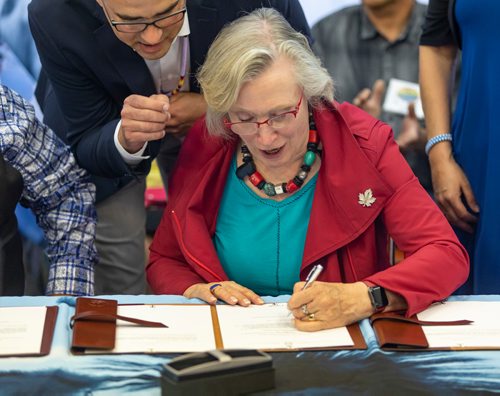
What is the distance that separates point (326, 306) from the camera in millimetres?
1979

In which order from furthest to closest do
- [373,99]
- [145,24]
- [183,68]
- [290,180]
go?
1. [373,99]
2. [183,68]
3. [290,180]
4. [145,24]

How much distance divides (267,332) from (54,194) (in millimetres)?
921

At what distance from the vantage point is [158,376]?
1733 millimetres

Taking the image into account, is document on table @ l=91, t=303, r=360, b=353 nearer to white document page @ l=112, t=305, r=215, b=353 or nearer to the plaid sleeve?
white document page @ l=112, t=305, r=215, b=353

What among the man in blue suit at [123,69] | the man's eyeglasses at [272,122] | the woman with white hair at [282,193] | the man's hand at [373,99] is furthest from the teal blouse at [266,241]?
the man's hand at [373,99]

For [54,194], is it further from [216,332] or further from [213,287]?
[216,332]

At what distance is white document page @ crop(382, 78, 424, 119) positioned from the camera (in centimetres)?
413

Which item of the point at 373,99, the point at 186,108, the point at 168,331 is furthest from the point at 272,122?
the point at 373,99

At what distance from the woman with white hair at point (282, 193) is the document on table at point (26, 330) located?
379 mm

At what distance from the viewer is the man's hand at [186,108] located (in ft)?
8.92

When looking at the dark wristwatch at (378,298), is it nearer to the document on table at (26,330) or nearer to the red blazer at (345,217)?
the red blazer at (345,217)

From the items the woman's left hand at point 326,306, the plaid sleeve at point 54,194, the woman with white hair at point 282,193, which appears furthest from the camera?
the plaid sleeve at point 54,194

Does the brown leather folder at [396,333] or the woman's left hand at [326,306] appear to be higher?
the woman's left hand at [326,306]

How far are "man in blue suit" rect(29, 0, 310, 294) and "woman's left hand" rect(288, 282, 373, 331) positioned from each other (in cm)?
67
